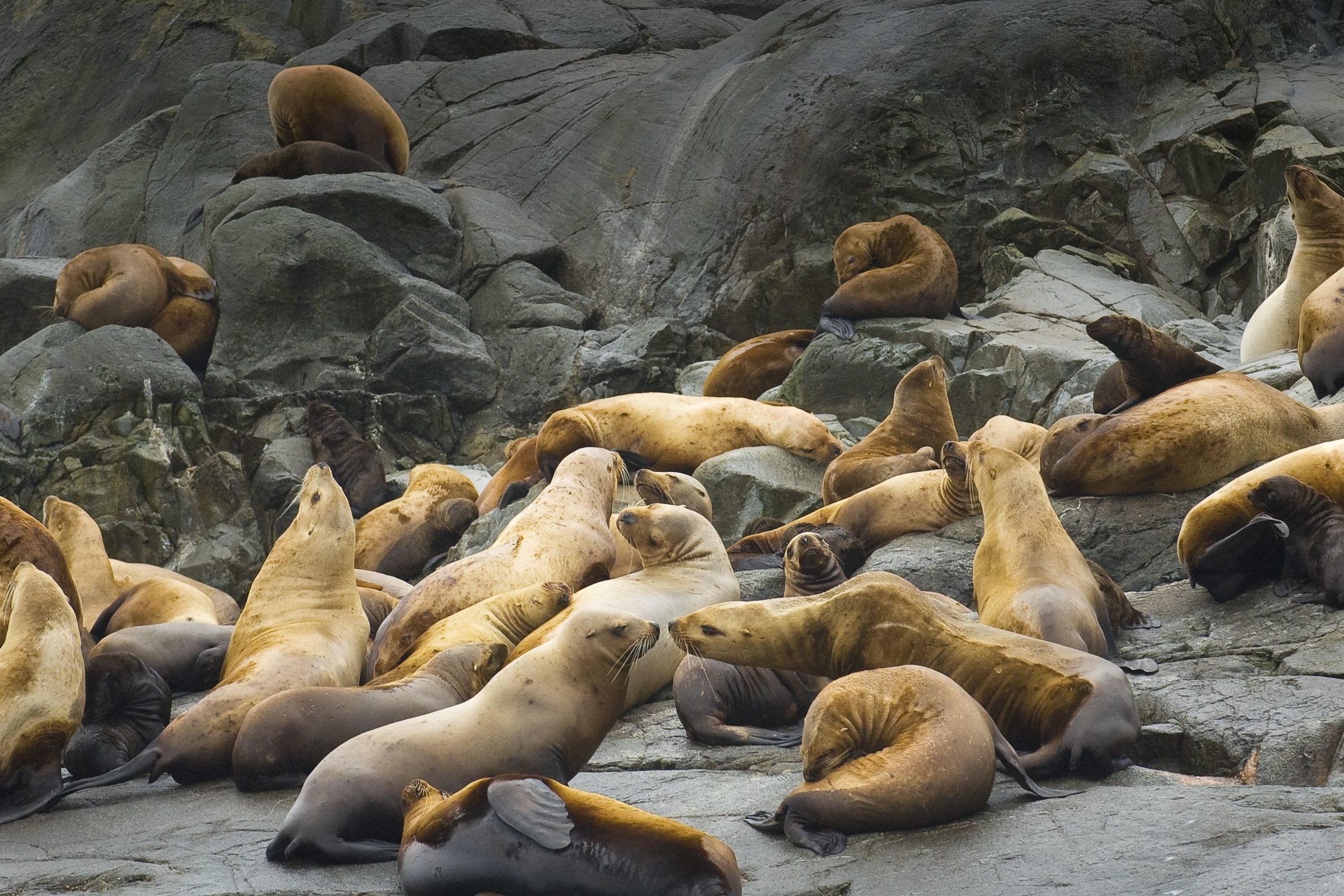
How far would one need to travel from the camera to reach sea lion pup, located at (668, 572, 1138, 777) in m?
4.12

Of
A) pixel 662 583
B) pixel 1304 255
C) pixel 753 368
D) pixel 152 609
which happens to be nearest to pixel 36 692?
pixel 662 583

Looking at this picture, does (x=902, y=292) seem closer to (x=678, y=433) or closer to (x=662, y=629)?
(x=678, y=433)

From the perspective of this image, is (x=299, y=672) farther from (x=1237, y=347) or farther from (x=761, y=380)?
(x=1237, y=347)

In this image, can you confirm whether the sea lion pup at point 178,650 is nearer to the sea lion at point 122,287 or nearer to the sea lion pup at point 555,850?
the sea lion pup at point 555,850

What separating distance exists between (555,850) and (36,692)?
273 cm

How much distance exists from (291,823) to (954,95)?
12970 millimetres

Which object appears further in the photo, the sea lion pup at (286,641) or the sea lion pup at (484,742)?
the sea lion pup at (286,641)

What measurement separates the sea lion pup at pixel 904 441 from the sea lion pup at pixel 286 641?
3.41 metres

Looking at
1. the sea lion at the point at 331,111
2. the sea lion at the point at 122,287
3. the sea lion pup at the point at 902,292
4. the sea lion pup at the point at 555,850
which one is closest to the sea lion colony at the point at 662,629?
the sea lion pup at the point at 555,850

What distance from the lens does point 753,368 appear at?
39.2 feet

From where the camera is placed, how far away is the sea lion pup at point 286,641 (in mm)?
5098

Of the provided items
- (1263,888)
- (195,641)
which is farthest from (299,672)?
(1263,888)

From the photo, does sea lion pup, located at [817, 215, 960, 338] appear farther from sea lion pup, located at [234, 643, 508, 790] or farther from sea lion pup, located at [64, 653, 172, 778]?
sea lion pup, located at [234, 643, 508, 790]

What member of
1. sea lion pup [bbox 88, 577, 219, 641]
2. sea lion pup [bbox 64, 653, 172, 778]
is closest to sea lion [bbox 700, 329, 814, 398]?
sea lion pup [bbox 88, 577, 219, 641]
